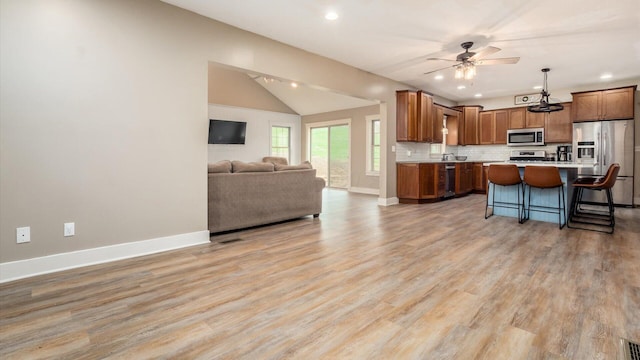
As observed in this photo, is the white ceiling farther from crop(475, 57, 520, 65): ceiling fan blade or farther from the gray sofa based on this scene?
the gray sofa

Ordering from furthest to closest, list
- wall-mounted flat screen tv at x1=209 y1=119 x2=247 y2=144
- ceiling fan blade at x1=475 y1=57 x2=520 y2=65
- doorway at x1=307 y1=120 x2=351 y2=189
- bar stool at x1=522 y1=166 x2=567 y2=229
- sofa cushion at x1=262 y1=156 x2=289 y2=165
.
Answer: doorway at x1=307 y1=120 x2=351 y2=189
sofa cushion at x1=262 y1=156 x2=289 y2=165
wall-mounted flat screen tv at x1=209 y1=119 x2=247 y2=144
bar stool at x1=522 y1=166 x2=567 y2=229
ceiling fan blade at x1=475 y1=57 x2=520 y2=65

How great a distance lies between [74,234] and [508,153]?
360 inches

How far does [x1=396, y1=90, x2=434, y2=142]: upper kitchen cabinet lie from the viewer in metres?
6.58

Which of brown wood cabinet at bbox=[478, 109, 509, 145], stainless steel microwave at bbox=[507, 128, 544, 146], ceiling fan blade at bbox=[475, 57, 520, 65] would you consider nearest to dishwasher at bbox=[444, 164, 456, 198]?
brown wood cabinet at bbox=[478, 109, 509, 145]

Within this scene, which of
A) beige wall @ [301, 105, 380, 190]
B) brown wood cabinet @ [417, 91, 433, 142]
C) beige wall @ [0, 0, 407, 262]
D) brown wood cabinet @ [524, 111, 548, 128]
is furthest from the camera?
beige wall @ [301, 105, 380, 190]

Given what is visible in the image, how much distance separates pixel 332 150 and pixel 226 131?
10.8 feet

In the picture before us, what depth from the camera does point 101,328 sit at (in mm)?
1812

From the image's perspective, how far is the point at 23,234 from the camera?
8.48 ft

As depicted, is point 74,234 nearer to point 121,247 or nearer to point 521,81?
point 121,247

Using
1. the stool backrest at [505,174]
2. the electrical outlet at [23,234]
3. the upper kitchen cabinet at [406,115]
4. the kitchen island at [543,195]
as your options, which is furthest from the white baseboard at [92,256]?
the kitchen island at [543,195]

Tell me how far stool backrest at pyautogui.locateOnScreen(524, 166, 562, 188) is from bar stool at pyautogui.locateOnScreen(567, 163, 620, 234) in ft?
1.49

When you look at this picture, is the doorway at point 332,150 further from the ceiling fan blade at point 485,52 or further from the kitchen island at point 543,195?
the ceiling fan blade at point 485,52

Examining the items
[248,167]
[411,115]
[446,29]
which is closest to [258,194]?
[248,167]

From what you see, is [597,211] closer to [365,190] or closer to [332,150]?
[365,190]
